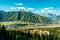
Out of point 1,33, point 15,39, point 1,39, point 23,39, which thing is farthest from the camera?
point 23,39

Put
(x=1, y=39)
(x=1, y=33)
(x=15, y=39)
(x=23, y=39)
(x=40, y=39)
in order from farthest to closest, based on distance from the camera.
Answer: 1. (x=40, y=39)
2. (x=23, y=39)
3. (x=15, y=39)
4. (x=1, y=33)
5. (x=1, y=39)

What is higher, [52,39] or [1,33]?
[1,33]

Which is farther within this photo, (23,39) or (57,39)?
(57,39)

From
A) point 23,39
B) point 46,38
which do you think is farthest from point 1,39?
point 46,38

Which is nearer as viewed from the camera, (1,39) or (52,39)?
(1,39)

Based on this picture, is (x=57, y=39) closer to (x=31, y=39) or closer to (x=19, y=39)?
(x=31, y=39)

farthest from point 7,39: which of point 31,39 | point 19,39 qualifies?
point 31,39

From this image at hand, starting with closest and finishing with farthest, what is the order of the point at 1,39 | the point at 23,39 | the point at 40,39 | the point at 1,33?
the point at 1,39 → the point at 1,33 → the point at 23,39 → the point at 40,39

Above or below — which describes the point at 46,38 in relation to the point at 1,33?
below

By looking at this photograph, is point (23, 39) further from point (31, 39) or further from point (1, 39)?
point (1, 39)
